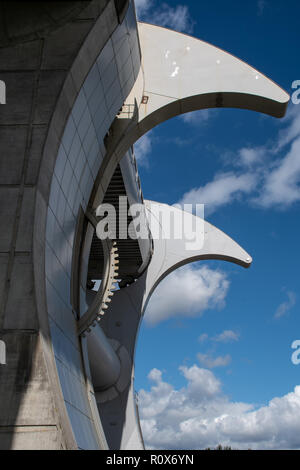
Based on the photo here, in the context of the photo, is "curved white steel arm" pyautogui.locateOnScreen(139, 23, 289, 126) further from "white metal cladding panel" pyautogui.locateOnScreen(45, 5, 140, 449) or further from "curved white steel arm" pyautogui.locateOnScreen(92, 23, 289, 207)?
"white metal cladding panel" pyautogui.locateOnScreen(45, 5, 140, 449)

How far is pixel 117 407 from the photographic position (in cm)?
2252

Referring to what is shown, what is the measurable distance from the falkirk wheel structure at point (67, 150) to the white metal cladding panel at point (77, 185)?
3 cm

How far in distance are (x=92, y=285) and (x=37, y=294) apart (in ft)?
57.6

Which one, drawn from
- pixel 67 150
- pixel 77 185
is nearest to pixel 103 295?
pixel 77 185

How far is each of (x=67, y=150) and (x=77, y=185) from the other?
117 cm

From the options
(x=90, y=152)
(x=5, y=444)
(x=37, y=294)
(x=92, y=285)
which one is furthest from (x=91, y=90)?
(x=92, y=285)

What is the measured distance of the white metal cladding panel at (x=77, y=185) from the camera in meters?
7.59

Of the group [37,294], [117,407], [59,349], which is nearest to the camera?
[37,294]

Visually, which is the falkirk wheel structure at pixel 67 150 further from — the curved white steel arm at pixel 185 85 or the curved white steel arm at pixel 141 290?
the curved white steel arm at pixel 141 290

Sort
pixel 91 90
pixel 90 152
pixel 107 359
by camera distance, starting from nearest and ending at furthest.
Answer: pixel 91 90, pixel 90 152, pixel 107 359

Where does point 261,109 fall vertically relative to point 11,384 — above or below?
above

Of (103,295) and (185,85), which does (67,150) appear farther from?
(185,85)

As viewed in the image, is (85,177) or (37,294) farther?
(85,177)
